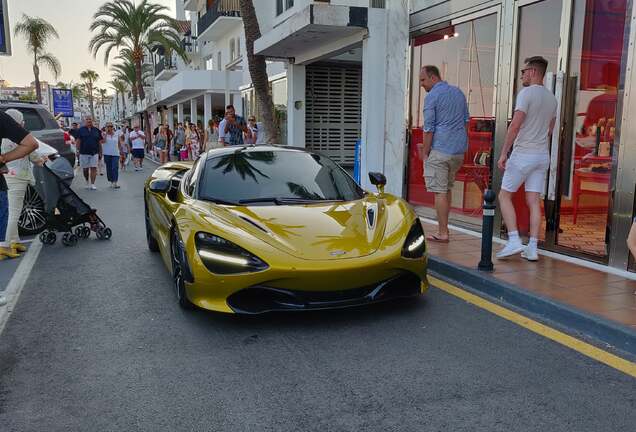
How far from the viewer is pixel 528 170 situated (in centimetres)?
577

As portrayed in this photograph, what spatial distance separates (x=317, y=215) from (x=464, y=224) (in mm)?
4148

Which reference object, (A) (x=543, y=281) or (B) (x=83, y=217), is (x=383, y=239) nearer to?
(A) (x=543, y=281)

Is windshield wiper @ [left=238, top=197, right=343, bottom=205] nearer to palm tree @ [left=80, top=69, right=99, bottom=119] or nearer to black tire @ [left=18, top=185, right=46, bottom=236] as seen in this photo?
black tire @ [left=18, top=185, right=46, bottom=236]

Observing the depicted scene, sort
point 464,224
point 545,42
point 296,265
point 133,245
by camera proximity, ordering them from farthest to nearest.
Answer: point 464,224 < point 133,245 < point 545,42 < point 296,265

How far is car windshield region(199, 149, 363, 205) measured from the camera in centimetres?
497

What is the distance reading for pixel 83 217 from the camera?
757 centimetres

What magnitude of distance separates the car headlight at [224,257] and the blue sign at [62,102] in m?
44.8

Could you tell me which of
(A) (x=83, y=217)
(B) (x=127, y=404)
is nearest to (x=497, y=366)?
(B) (x=127, y=404)

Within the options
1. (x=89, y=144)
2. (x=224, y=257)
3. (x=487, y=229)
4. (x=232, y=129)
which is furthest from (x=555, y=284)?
(x=89, y=144)

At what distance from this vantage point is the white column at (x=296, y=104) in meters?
15.2

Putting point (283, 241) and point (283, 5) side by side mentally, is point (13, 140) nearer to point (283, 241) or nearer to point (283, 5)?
point (283, 241)

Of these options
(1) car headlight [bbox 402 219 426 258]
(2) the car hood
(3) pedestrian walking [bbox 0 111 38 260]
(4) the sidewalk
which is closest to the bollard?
(4) the sidewalk

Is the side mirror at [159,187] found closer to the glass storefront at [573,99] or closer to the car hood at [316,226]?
the car hood at [316,226]

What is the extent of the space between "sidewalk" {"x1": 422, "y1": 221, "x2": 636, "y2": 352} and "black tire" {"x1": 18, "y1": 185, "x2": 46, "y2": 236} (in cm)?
553
